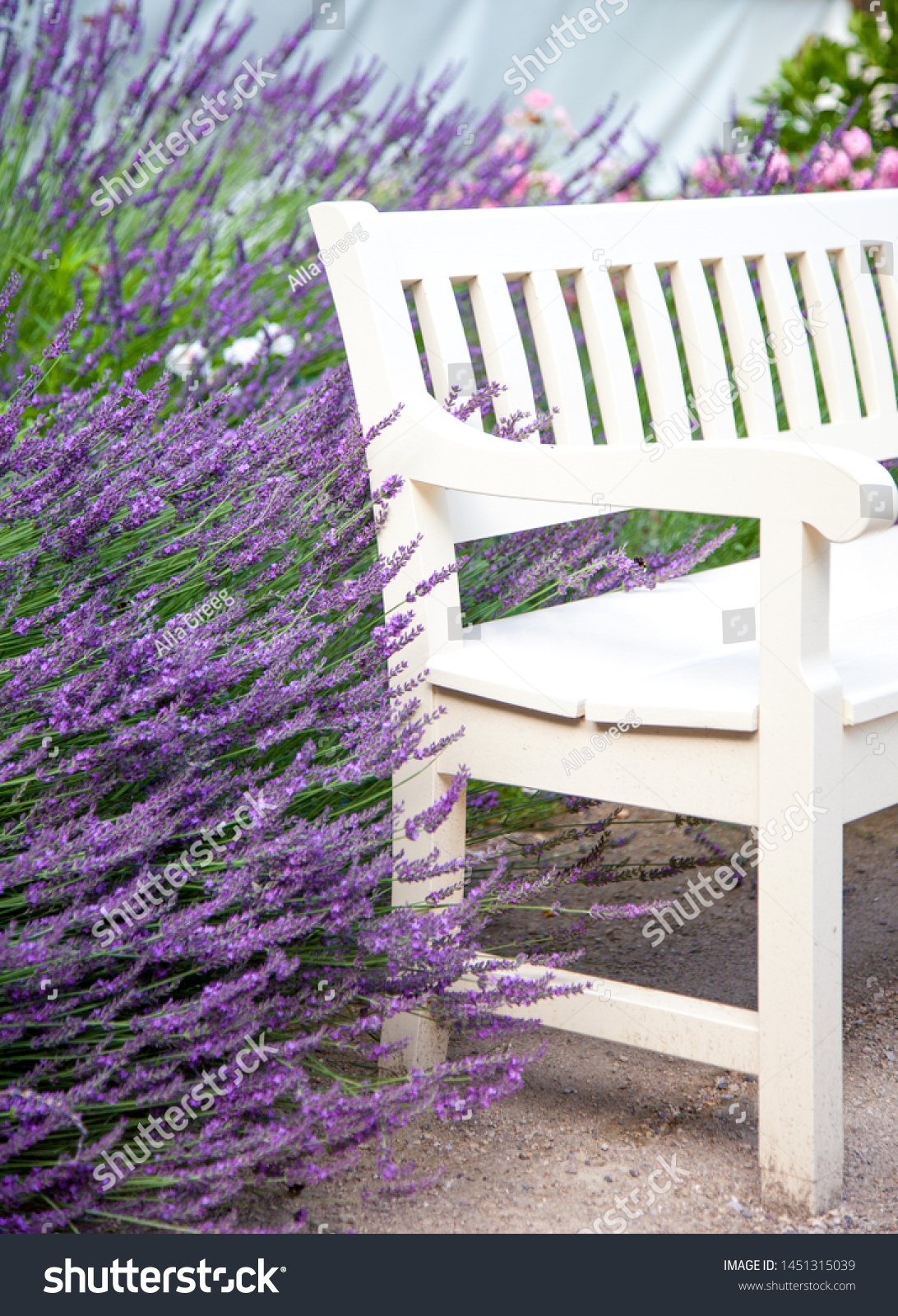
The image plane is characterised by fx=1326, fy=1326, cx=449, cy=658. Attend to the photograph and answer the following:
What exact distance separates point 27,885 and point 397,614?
19.6 inches

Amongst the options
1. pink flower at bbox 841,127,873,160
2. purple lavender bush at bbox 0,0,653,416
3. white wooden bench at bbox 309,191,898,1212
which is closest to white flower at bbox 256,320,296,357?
purple lavender bush at bbox 0,0,653,416

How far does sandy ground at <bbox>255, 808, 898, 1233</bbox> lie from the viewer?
4.53 feet

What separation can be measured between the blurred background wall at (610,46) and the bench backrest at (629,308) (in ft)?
8.86

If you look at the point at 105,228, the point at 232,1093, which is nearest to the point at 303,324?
the point at 105,228

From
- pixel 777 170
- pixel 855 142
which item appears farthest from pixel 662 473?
pixel 855 142

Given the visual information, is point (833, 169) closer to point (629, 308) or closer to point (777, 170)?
point (777, 170)

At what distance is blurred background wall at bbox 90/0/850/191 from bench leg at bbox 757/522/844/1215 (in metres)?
3.66

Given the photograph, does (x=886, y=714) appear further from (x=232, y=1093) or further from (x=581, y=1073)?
(x=232, y=1093)

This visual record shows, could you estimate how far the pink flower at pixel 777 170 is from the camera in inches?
98.3

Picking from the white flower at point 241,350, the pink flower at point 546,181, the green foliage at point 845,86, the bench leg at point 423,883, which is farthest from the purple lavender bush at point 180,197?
the green foliage at point 845,86

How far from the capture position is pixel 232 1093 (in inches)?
51.1

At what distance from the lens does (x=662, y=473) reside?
4.31 ft

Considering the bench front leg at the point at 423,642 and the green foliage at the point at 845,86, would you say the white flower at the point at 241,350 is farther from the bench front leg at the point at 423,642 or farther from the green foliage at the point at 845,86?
the green foliage at the point at 845,86

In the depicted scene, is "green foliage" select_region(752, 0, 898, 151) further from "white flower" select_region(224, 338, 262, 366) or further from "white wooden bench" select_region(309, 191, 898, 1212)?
"white flower" select_region(224, 338, 262, 366)
